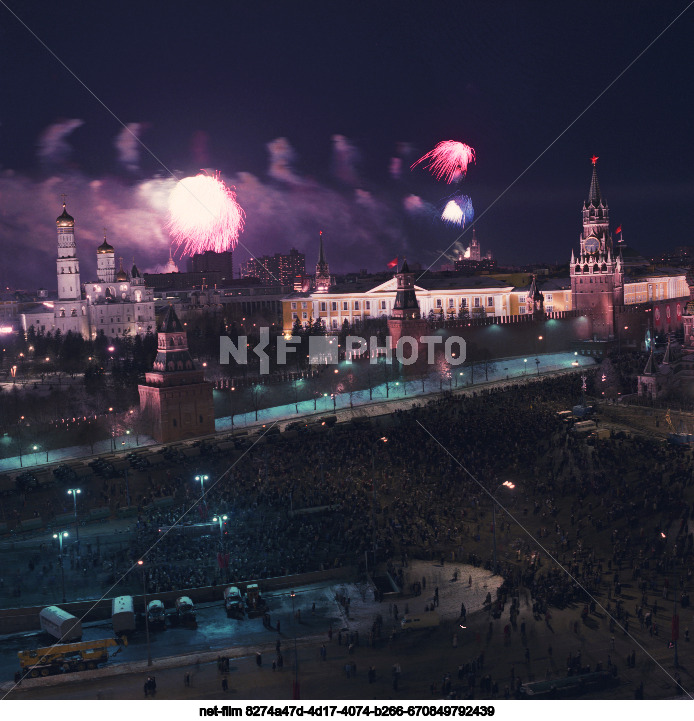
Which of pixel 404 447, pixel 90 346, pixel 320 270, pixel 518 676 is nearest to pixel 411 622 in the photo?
pixel 518 676

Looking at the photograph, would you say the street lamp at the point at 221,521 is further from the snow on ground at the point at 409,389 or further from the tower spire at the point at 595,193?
the tower spire at the point at 595,193

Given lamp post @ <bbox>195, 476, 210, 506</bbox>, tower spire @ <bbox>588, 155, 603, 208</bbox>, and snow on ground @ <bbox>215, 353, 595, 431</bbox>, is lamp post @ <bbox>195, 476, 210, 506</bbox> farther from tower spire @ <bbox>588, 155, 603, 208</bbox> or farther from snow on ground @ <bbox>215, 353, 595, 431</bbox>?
tower spire @ <bbox>588, 155, 603, 208</bbox>

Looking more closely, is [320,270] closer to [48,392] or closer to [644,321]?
[644,321]

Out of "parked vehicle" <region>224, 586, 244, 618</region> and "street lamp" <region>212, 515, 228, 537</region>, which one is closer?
"parked vehicle" <region>224, 586, 244, 618</region>

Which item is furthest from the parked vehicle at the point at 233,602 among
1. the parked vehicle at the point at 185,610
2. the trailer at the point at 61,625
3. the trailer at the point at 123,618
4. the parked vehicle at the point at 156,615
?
the trailer at the point at 61,625

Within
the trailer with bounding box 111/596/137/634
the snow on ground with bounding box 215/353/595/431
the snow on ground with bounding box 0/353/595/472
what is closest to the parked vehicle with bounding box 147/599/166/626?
the trailer with bounding box 111/596/137/634

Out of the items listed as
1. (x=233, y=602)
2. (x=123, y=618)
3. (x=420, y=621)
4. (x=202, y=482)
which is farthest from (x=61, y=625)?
(x=202, y=482)
